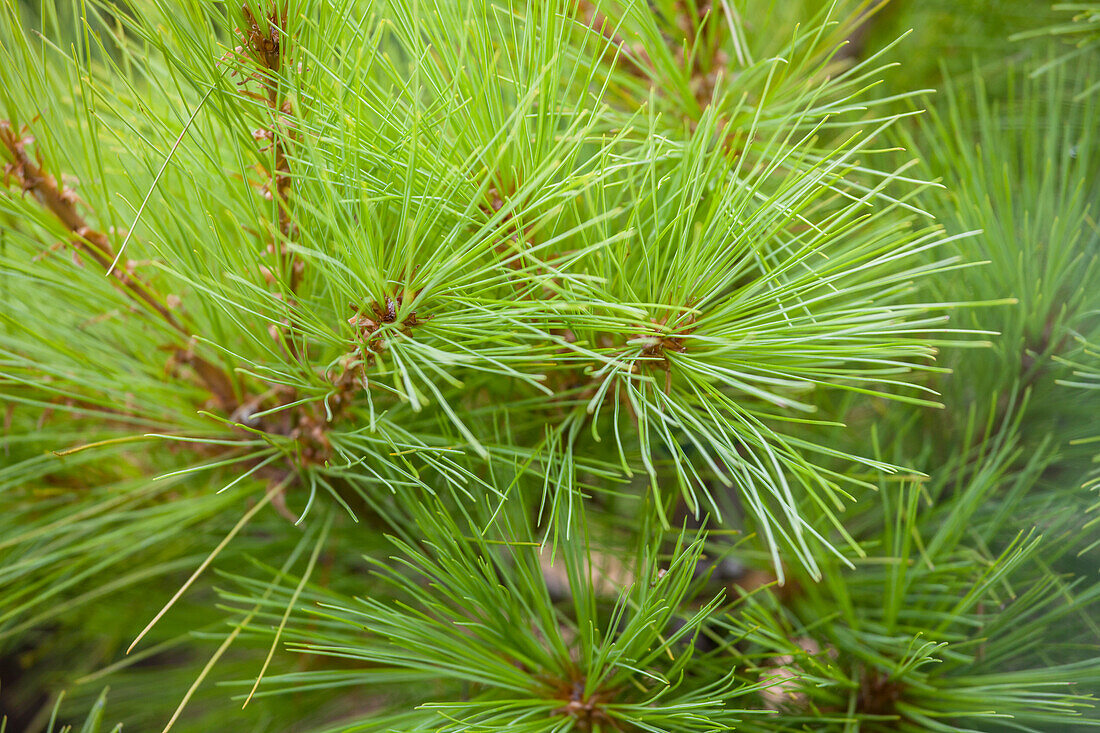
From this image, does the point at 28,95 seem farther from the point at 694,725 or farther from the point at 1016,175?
the point at 1016,175

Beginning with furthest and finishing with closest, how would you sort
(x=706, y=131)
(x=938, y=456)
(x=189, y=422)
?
(x=938, y=456) → (x=189, y=422) → (x=706, y=131)

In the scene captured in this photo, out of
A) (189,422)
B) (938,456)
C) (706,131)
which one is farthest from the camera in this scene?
(938,456)

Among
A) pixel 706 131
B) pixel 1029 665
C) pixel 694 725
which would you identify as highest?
pixel 706 131

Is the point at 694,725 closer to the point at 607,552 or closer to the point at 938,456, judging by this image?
the point at 607,552

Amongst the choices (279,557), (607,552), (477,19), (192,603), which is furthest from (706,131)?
(192,603)

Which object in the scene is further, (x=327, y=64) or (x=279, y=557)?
(x=279, y=557)

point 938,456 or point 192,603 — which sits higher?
point 938,456
